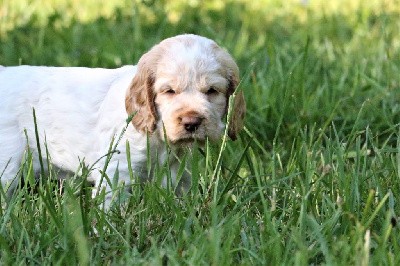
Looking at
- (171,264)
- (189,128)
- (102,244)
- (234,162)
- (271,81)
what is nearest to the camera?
(171,264)

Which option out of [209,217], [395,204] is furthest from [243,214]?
[395,204]

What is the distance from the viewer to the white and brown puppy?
4266mm

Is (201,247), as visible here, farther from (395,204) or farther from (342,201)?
(395,204)

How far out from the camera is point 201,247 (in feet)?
10.8

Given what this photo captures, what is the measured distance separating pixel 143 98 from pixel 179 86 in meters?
0.18

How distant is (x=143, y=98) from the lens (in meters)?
4.30

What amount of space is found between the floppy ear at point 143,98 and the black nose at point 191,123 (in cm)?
24

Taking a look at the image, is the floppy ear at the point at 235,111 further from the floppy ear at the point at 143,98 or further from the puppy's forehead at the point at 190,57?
the floppy ear at the point at 143,98

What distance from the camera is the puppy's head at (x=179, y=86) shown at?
13.9ft

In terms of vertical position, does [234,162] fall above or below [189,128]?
below

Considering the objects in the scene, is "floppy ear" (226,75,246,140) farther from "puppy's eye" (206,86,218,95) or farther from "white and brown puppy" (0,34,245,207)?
"puppy's eye" (206,86,218,95)

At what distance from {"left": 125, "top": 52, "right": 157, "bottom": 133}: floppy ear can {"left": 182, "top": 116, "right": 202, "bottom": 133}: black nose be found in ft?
0.77

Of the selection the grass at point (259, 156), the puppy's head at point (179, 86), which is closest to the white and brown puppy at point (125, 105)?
the puppy's head at point (179, 86)

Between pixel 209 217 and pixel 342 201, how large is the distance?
1.78 feet
